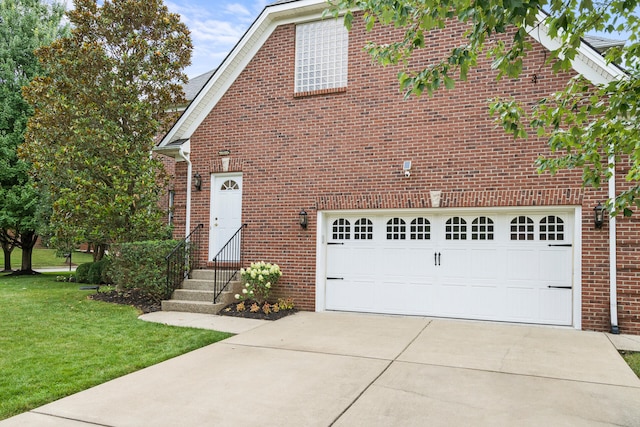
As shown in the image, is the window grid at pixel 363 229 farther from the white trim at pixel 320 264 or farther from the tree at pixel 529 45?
the tree at pixel 529 45

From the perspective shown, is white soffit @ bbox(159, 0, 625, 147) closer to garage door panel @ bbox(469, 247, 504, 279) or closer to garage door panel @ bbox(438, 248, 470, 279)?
garage door panel @ bbox(438, 248, 470, 279)

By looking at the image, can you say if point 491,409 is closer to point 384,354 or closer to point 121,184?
point 384,354

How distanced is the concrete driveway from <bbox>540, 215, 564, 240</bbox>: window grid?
66.3 inches

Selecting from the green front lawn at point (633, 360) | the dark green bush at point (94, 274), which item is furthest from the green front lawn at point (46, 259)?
the green front lawn at point (633, 360)

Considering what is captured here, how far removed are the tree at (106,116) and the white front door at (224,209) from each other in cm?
217

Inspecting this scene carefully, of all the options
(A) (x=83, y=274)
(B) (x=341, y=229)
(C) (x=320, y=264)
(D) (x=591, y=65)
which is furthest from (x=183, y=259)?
(D) (x=591, y=65)

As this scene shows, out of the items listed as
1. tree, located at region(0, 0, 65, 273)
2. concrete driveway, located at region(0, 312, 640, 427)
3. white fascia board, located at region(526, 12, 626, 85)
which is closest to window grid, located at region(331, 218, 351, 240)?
concrete driveway, located at region(0, 312, 640, 427)

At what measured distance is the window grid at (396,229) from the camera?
8.66 meters

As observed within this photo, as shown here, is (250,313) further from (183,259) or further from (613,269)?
(613,269)

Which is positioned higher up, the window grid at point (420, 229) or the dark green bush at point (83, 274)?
the window grid at point (420, 229)

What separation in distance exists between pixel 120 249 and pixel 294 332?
4773mm

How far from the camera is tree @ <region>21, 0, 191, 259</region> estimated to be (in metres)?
11.0

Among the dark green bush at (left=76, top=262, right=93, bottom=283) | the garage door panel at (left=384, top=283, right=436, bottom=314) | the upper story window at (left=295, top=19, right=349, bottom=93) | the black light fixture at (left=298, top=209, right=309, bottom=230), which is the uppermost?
the upper story window at (left=295, top=19, right=349, bottom=93)

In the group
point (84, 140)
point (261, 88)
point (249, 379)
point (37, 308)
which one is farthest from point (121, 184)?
point (249, 379)
